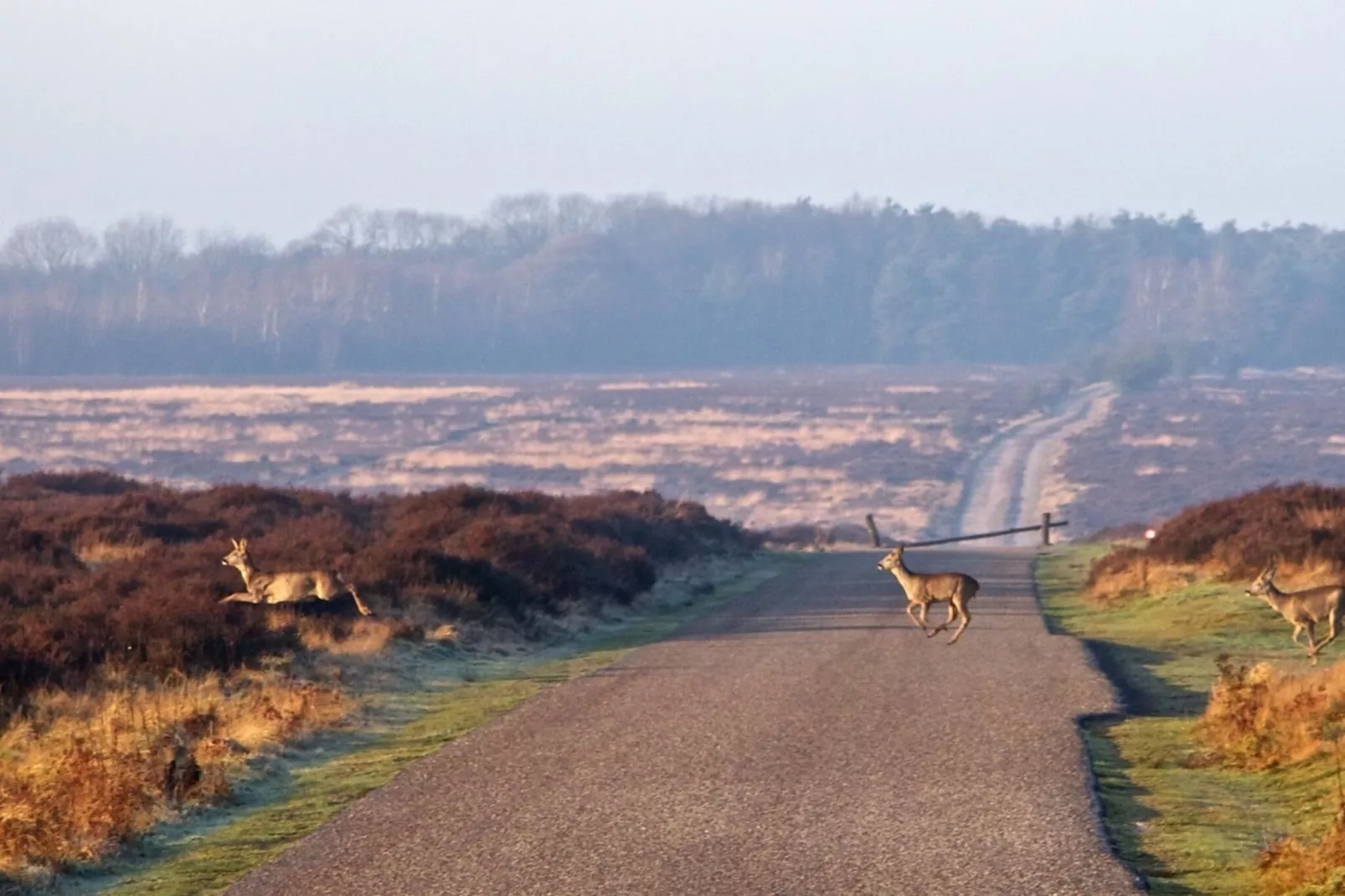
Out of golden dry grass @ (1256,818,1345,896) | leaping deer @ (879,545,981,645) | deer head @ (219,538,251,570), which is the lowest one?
deer head @ (219,538,251,570)

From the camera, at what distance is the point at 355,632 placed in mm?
20766

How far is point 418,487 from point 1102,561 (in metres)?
52.0

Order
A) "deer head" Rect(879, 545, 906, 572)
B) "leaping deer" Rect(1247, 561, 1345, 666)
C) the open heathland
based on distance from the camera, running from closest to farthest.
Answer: the open heathland < "leaping deer" Rect(1247, 561, 1345, 666) < "deer head" Rect(879, 545, 906, 572)

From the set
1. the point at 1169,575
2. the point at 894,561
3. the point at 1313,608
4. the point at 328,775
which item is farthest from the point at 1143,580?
the point at 328,775

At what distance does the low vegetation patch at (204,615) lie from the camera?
12.1m

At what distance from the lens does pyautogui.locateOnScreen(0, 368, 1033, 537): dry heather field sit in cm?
8488

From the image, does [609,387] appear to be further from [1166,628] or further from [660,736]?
[660,736]

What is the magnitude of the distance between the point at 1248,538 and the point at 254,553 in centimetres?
1468

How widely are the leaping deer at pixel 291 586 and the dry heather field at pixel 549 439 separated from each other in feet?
178

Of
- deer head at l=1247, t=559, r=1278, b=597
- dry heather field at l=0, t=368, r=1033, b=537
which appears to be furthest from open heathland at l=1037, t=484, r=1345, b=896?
dry heather field at l=0, t=368, r=1033, b=537

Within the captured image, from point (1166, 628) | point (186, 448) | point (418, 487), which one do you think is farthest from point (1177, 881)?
point (186, 448)

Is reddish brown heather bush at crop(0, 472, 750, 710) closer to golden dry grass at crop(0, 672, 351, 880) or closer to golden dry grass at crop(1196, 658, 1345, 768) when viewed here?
golden dry grass at crop(0, 672, 351, 880)

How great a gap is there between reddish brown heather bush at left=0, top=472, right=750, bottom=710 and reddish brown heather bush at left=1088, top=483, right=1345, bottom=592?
26.9 ft

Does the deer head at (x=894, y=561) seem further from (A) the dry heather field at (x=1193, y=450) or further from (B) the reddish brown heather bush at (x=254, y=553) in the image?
(A) the dry heather field at (x=1193, y=450)
